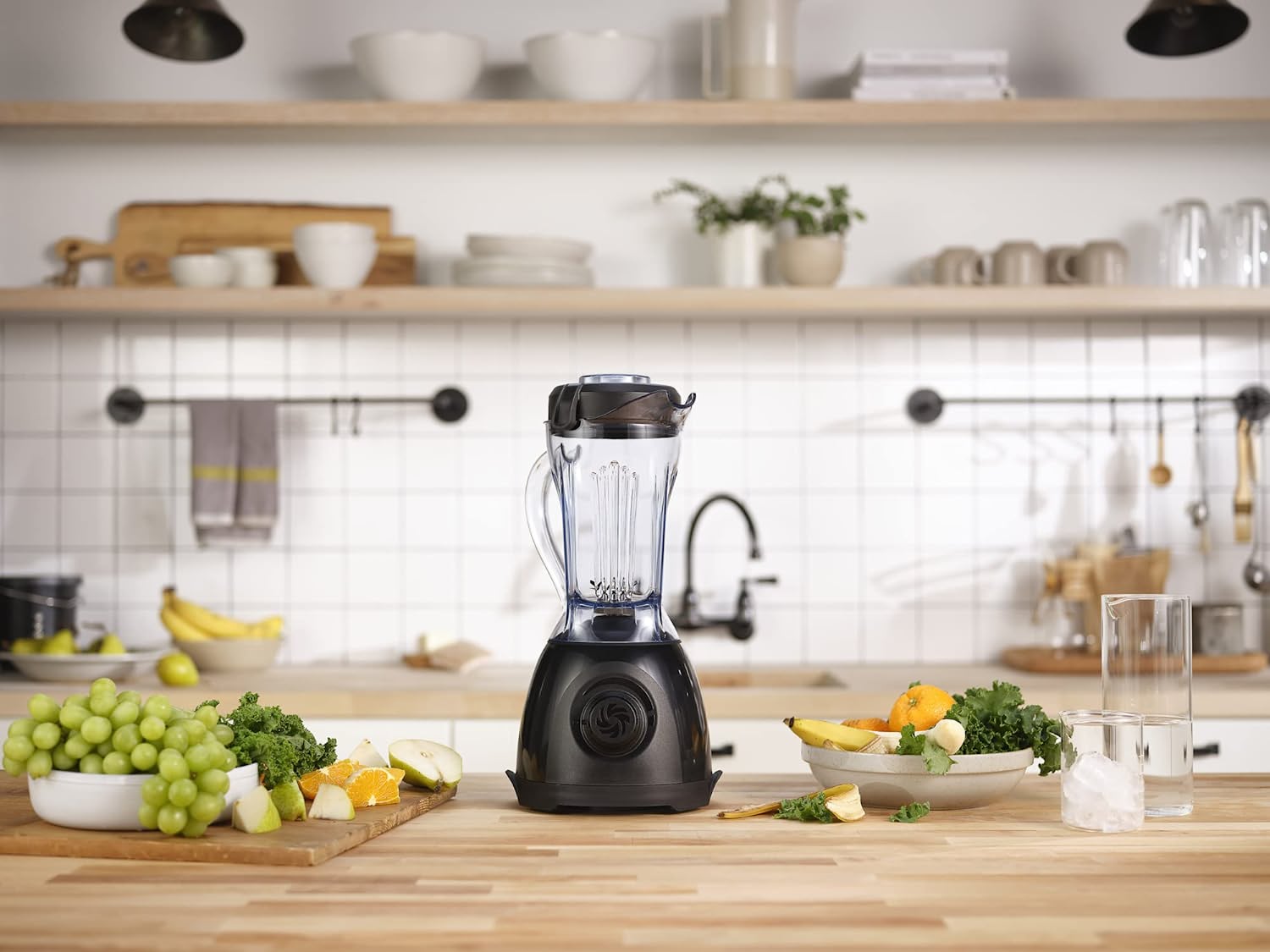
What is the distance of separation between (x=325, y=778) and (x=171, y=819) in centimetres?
21

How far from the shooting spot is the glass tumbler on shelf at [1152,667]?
127 centimetres

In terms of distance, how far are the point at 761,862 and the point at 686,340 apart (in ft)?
6.85

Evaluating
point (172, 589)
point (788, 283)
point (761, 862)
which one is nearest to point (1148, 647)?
point (761, 862)

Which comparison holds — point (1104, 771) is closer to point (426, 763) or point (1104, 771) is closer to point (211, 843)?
point (426, 763)

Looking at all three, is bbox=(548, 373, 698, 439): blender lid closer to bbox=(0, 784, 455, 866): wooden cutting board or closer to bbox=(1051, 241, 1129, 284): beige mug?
bbox=(0, 784, 455, 866): wooden cutting board

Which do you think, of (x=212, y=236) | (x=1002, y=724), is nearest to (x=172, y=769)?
(x=1002, y=724)

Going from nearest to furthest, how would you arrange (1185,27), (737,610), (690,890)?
(690,890) < (1185,27) < (737,610)

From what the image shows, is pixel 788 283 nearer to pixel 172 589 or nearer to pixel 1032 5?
pixel 1032 5

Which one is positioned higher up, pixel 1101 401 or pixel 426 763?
pixel 1101 401

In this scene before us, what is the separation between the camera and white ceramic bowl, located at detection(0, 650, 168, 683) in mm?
2723

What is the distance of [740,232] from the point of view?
295 cm

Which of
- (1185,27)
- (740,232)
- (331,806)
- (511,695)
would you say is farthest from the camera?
(740,232)

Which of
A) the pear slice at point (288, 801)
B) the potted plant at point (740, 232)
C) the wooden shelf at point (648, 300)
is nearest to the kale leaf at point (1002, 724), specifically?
the pear slice at point (288, 801)

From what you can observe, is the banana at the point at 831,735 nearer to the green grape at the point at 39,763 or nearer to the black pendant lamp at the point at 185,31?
the green grape at the point at 39,763
